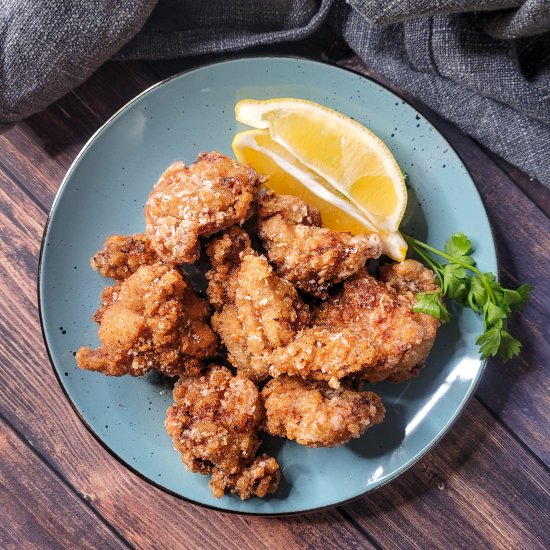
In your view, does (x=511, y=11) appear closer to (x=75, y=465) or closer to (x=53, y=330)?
(x=53, y=330)

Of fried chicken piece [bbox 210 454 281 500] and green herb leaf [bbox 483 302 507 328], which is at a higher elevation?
fried chicken piece [bbox 210 454 281 500]

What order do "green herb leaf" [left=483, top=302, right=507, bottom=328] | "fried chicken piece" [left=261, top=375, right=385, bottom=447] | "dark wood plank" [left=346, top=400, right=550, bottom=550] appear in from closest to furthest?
"fried chicken piece" [left=261, top=375, right=385, bottom=447] < "green herb leaf" [left=483, top=302, right=507, bottom=328] < "dark wood plank" [left=346, top=400, right=550, bottom=550]

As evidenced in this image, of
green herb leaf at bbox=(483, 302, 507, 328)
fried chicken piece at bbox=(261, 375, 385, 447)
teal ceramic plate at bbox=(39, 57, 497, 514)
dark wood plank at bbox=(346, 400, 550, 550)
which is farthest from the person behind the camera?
dark wood plank at bbox=(346, 400, 550, 550)

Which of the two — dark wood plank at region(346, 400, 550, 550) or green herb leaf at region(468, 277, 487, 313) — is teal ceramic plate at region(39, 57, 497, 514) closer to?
green herb leaf at region(468, 277, 487, 313)

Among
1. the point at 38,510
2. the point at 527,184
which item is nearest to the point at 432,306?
the point at 527,184

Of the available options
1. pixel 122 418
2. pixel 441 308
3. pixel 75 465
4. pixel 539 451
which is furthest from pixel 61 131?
pixel 539 451

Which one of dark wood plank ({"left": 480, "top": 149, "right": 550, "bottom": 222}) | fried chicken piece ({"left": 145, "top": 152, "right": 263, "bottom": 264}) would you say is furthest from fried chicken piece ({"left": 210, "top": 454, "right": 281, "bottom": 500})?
dark wood plank ({"left": 480, "top": 149, "right": 550, "bottom": 222})

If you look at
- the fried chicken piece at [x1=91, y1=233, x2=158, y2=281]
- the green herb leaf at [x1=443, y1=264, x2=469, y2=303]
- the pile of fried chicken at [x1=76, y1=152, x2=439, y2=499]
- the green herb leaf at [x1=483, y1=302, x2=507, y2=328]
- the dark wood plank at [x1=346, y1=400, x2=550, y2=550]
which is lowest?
the dark wood plank at [x1=346, y1=400, x2=550, y2=550]

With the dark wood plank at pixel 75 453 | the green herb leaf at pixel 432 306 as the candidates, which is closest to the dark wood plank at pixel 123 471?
the dark wood plank at pixel 75 453
